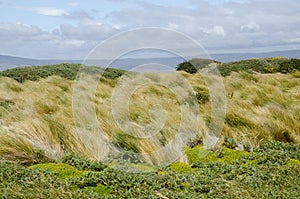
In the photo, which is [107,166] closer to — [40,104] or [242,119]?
[242,119]

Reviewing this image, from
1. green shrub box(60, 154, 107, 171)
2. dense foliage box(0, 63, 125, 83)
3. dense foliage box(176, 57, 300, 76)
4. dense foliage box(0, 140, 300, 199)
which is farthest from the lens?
dense foliage box(176, 57, 300, 76)

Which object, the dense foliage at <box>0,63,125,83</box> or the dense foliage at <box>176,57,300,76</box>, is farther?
the dense foliage at <box>176,57,300,76</box>

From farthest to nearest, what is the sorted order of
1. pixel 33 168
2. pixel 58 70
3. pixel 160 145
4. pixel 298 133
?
1. pixel 58 70
2. pixel 298 133
3. pixel 160 145
4. pixel 33 168

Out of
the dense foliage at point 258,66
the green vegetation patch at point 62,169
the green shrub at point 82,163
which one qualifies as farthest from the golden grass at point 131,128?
the dense foliage at point 258,66

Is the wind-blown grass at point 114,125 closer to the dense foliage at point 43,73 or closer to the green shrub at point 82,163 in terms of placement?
the green shrub at point 82,163

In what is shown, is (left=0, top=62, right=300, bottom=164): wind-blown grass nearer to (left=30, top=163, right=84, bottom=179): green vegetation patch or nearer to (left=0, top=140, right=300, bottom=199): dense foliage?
(left=30, top=163, right=84, bottom=179): green vegetation patch

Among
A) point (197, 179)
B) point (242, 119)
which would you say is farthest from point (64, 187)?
point (242, 119)

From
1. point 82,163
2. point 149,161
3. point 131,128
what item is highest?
point 131,128

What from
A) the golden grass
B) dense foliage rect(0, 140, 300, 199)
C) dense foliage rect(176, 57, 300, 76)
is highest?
dense foliage rect(176, 57, 300, 76)

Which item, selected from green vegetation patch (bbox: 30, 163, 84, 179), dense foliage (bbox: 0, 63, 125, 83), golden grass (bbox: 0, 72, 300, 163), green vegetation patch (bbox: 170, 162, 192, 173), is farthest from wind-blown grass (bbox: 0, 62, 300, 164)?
dense foliage (bbox: 0, 63, 125, 83)

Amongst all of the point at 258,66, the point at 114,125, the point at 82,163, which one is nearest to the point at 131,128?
the point at 114,125

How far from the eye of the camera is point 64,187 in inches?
200

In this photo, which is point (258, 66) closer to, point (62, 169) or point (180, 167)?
point (180, 167)

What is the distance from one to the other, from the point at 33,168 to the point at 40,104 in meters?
5.03
